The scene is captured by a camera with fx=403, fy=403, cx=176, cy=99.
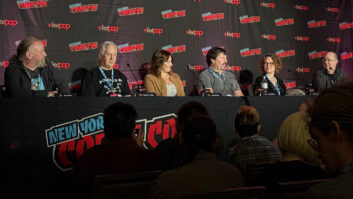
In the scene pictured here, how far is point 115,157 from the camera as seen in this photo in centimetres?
191

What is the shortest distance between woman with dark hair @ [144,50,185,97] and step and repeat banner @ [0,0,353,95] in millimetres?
631

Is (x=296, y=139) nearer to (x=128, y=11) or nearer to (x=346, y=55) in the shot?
(x=128, y=11)

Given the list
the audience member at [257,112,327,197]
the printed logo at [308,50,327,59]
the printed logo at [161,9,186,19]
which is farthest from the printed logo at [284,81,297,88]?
the audience member at [257,112,327,197]

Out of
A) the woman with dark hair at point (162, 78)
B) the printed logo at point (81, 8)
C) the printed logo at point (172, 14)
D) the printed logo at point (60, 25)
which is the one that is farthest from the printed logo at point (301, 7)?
the printed logo at point (60, 25)

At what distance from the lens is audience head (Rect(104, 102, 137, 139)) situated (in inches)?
78.9

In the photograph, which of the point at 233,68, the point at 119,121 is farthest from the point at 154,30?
the point at 119,121

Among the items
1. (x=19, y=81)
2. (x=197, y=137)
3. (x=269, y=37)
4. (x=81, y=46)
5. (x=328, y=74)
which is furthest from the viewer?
(x=269, y=37)

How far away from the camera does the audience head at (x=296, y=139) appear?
162 centimetres

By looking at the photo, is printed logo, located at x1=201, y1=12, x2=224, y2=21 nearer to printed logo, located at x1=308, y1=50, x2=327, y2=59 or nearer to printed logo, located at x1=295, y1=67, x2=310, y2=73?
printed logo, located at x1=295, y1=67, x2=310, y2=73

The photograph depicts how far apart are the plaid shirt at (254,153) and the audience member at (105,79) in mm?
1873

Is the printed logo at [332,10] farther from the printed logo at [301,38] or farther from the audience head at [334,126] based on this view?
the audience head at [334,126]

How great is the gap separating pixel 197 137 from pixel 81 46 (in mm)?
3320

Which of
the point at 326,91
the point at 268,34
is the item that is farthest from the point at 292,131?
the point at 268,34

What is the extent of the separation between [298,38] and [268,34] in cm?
56
